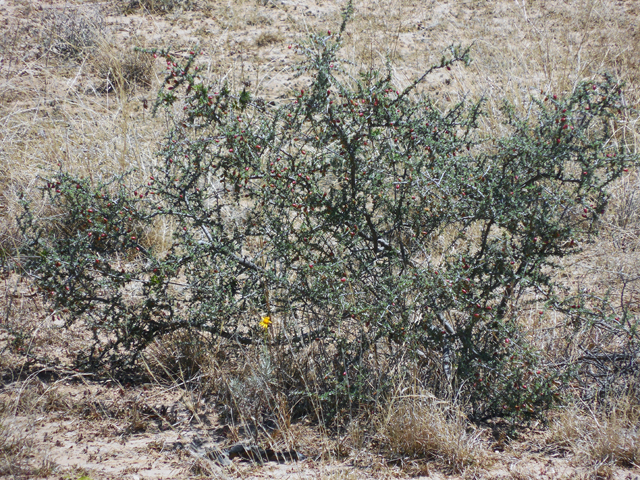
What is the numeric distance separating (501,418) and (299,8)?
22.2 ft

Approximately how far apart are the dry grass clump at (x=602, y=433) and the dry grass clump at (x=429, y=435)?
435 millimetres

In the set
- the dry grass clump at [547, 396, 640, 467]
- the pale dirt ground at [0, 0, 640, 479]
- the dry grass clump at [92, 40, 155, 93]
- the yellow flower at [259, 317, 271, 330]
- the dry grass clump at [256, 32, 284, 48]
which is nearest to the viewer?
the dry grass clump at [547, 396, 640, 467]

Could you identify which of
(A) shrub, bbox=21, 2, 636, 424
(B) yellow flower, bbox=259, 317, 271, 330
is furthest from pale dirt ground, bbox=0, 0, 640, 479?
(B) yellow flower, bbox=259, 317, 271, 330

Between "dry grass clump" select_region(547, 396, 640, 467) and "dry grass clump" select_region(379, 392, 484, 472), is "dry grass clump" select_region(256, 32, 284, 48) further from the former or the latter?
"dry grass clump" select_region(547, 396, 640, 467)

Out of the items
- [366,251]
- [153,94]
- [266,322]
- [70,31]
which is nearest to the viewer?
[266,322]

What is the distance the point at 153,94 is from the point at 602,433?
217 inches

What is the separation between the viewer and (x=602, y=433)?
99.1 inches

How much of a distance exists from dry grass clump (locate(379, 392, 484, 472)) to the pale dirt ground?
0.08 m

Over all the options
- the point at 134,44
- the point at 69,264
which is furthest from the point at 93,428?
the point at 134,44

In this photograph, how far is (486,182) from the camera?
2.89m

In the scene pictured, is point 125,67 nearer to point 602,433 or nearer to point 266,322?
point 266,322

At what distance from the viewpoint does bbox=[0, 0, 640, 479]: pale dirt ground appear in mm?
2584

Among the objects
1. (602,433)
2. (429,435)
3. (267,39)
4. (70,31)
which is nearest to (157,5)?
(70,31)

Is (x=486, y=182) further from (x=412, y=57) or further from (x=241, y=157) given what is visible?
(x=412, y=57)
